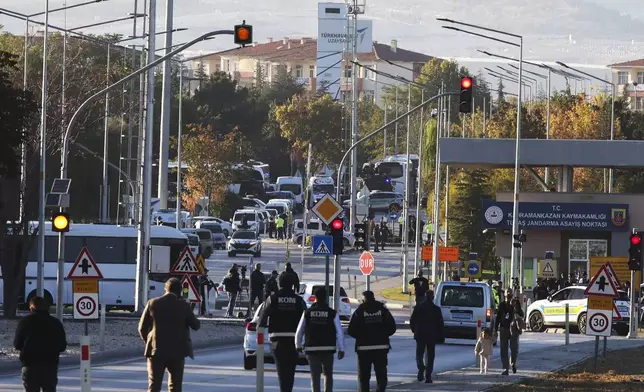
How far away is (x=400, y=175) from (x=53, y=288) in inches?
2754

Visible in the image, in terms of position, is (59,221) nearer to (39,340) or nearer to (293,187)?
(39,340)

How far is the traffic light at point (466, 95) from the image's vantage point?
41312 millimetres

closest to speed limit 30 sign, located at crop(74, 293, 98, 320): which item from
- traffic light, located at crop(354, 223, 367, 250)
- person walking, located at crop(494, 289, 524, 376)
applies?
person walking, located at crop(494, 289, 524, 376)

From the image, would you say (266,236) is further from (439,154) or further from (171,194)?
(439,154)

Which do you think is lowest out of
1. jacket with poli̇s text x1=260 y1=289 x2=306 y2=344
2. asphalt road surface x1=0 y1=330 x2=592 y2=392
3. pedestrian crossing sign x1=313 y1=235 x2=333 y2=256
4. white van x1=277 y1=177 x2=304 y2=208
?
asphalt road surface x1=0 y1=330 x2=592 y2=392

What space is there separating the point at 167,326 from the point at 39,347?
1439mm

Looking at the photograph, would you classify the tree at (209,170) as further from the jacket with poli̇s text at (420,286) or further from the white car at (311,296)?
the jacket with poli̇s text at (420,286)

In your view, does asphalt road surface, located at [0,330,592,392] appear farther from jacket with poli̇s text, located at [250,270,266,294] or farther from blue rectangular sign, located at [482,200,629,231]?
blue rectangular sign, located at [482,200,629,231]

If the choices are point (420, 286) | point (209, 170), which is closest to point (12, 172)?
point (420, 286)

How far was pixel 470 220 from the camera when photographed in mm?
80000

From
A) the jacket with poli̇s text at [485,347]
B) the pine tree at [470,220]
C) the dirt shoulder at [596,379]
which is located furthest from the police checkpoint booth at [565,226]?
the jacket with poli̇s text at [485,347]

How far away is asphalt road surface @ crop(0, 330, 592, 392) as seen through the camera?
24.9 metres

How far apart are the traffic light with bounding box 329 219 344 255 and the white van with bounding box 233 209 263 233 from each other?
5867 centimetres

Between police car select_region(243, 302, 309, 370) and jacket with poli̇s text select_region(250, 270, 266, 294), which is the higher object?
jacket with poli̇s text select_region(250, 270, 266, 294)
